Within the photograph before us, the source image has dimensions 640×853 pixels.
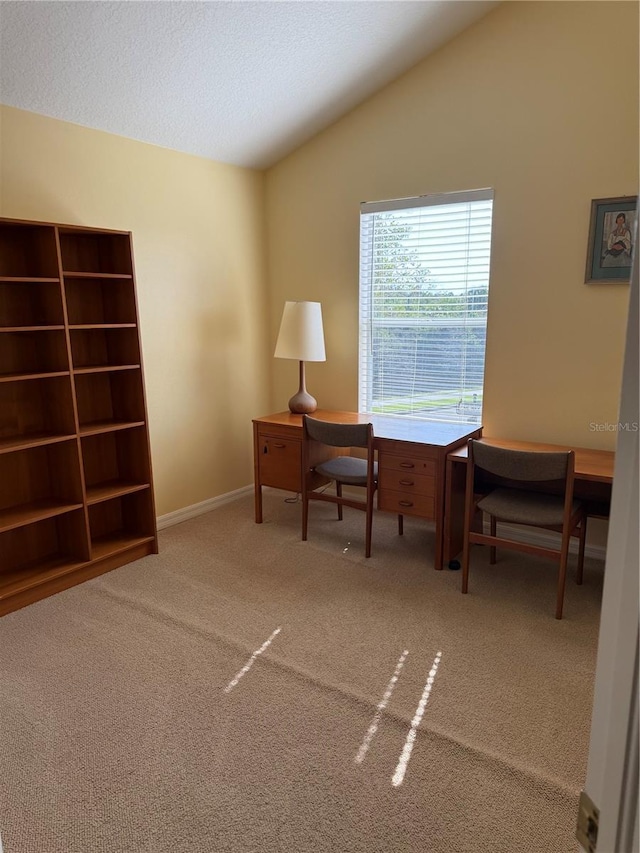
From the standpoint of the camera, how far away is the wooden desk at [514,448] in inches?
111

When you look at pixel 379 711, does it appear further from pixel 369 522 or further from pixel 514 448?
pixel 514 448

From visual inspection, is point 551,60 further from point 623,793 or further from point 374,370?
point 623,793

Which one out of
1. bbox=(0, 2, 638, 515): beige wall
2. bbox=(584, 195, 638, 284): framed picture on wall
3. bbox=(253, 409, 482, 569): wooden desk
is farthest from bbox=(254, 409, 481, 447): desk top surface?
bbox=(584, 195, 638, 284): framed picture on wall

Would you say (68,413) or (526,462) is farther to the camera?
(68,413)

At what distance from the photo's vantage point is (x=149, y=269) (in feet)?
11.4

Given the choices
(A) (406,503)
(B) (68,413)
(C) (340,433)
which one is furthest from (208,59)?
(A) (406,503)

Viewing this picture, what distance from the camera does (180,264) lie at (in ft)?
12.0

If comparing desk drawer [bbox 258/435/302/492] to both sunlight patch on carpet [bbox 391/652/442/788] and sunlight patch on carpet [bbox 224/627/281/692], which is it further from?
sunlight patch on carpet [bbox 391/652/442/788]

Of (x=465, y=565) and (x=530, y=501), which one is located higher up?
(x=530, y=501)

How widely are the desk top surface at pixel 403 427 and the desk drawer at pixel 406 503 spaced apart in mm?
311

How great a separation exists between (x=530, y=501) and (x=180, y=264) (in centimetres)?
256

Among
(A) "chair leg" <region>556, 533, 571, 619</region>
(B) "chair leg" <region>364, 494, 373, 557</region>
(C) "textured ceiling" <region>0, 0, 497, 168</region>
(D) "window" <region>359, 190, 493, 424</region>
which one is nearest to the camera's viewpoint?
(C) "textured ceiling" <region>0, 0, 497, 168</region>

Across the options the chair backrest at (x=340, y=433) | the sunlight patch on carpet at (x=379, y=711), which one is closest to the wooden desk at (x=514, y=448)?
the chair backrest at (x=340, y=433)

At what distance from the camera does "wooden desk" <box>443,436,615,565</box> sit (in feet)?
9.25
